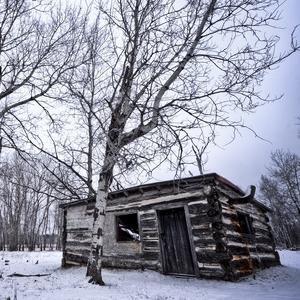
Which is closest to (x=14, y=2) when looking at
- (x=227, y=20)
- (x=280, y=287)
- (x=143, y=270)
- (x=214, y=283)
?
(x=227, y=20)

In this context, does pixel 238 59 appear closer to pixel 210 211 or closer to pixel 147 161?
pixel 147 161

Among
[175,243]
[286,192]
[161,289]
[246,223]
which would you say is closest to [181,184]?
[175,243]

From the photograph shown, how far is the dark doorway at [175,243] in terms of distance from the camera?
30.3 ft

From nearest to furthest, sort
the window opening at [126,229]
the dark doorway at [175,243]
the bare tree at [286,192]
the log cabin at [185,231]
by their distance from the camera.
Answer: the log cabin at [185,231], the dark doorway at [175,243], the window opening at [126,229], the bare tree at [286,192]

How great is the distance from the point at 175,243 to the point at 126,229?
250 centimetres

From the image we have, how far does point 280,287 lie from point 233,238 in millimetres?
1983

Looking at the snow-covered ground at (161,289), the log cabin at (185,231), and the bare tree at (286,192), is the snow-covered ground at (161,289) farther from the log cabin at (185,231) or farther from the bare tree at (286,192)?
the bare tree at (286,192)

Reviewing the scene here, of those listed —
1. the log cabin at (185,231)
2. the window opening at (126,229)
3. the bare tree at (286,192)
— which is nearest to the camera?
the log cabin at (185,231)

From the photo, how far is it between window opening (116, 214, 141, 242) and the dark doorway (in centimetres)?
116

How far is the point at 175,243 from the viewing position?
9625 millimetres

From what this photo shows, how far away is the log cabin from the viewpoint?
338 inches

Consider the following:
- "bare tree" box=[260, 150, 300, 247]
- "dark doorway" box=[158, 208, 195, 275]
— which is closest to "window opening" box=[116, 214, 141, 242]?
"dark doorway" box=[158, 208, 195, 275]

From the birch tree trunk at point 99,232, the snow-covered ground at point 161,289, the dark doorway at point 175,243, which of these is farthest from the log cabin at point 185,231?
the birch tree trunk at point 99,232

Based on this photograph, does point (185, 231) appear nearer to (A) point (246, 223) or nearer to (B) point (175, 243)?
(B) point (175, 243)
